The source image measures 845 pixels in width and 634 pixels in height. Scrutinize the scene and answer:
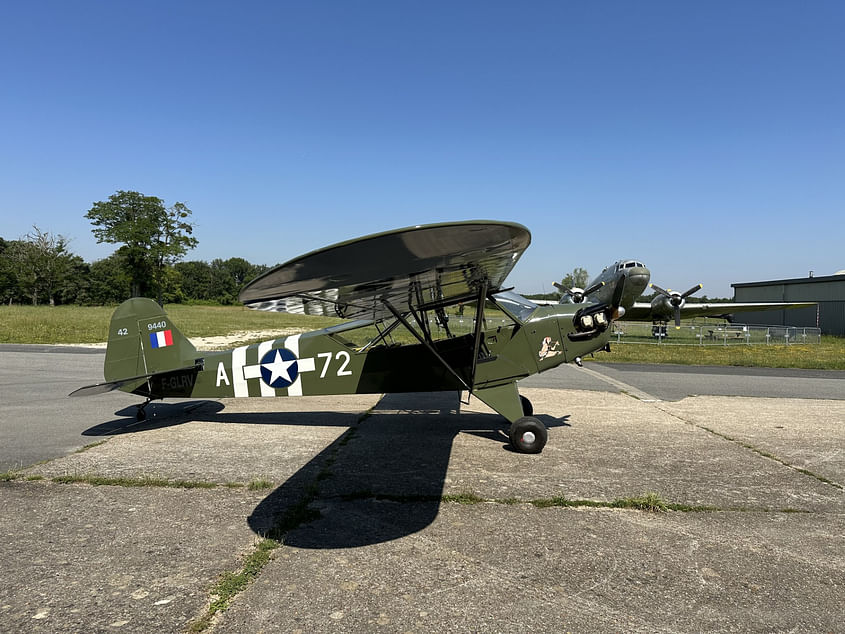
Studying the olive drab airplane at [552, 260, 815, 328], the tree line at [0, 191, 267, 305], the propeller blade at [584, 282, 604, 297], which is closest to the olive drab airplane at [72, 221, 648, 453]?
the propeller blade at [584, 282, 604, 297]

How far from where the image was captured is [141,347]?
7398mm

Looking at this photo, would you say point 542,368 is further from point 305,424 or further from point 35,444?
point 35,444

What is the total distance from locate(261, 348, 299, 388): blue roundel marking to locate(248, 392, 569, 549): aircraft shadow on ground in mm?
1313

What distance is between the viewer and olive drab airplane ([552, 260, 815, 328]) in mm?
18875

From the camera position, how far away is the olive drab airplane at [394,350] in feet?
19.7

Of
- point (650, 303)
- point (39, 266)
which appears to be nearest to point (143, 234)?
point (39, 266)

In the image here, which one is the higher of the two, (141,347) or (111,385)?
(141,347)

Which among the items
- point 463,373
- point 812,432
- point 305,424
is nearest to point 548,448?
point 463,373

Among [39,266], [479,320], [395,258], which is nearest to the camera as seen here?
[395,258]

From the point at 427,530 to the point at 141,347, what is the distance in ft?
19.5

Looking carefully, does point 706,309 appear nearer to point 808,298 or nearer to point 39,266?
point 808,298

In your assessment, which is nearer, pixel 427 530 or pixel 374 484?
pixel 427 530

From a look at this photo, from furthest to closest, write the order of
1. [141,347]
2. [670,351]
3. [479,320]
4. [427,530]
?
[670,351] → [141,347] → [479,320] → [427,530]

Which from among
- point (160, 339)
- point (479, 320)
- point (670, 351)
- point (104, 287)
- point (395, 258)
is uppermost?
point (104, 287)
